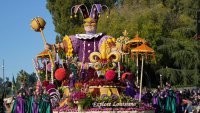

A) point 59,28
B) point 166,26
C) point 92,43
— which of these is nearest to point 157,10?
point 166,26

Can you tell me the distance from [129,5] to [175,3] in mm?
5302

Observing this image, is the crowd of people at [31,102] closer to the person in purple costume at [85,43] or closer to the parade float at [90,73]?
the parade float at [90,73]

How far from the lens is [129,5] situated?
62656 millimetres

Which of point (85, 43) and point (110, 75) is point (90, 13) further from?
point (110, 75)

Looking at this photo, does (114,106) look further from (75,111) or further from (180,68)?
(180,68)

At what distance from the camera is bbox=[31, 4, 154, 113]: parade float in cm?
2181

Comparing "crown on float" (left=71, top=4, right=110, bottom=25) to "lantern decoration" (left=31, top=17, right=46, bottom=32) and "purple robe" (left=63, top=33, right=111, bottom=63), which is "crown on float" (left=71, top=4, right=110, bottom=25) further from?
"lantern decoration" (left=31, top=17, right=46, bottom=32)

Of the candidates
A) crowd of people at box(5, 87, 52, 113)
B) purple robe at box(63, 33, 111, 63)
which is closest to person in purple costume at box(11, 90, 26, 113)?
crowd of people at box(5, 87, 52, 113)

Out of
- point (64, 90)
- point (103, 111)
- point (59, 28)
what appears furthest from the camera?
point (59, 28)

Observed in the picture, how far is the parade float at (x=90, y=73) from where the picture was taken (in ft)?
71.6

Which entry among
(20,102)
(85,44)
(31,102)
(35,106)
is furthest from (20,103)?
(85,44)

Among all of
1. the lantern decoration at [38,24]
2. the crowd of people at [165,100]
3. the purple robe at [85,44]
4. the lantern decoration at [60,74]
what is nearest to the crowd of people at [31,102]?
the lantern decoration at [60,74]

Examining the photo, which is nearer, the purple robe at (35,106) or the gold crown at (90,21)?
the purple robe at (35,106)

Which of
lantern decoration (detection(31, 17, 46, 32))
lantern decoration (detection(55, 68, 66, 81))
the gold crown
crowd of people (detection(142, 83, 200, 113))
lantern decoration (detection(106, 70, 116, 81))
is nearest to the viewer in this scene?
lantern decoration (detection(106, 70, 116, 81))
